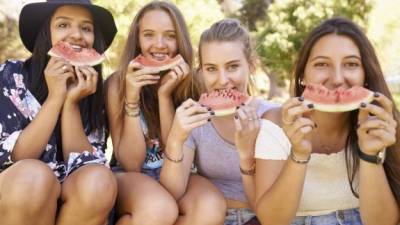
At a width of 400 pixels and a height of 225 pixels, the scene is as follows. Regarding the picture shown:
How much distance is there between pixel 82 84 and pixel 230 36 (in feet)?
3.57

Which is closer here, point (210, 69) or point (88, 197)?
point (88, 197)

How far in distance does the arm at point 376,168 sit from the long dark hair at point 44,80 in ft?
6.13

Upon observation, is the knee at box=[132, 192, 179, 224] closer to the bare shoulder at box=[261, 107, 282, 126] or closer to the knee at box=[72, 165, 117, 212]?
the knee at box=[72, 165, 117, 212]

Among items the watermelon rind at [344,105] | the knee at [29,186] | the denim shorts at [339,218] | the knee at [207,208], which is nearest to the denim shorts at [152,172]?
the knee at [207,208]

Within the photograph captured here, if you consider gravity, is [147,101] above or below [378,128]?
below

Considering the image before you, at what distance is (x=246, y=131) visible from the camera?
127 inches

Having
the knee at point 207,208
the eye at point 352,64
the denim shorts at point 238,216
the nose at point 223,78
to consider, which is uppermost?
the eye at point 352,64

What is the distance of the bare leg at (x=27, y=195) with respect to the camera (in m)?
2.84

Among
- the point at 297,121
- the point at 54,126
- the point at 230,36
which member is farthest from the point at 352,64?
the point at 54,126

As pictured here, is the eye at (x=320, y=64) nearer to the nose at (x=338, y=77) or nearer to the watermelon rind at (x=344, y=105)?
the nose at (x=338, y=77)

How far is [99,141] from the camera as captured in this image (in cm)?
378

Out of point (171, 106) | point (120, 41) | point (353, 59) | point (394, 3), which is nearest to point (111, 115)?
point (171, 106)

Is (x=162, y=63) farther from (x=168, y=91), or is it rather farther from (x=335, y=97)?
(x=335, y=97)

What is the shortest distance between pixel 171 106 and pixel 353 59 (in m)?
1.38
